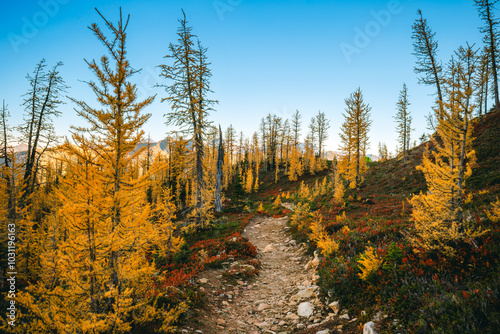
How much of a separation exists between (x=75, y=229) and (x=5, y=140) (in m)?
18.1

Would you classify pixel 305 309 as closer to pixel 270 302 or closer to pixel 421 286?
pixel 270 302

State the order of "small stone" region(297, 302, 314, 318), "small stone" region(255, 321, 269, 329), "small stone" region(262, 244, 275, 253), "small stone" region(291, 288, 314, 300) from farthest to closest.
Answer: "small stone" region(262, 244, 275, 253)
"small stone" region(291, 288, 314, 300)
"small stone" region(297, 302, 314, 318)
"small stone" region(255, 321, 269, 329)

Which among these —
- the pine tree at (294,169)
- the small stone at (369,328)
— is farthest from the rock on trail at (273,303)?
the pine tree at (294,169)

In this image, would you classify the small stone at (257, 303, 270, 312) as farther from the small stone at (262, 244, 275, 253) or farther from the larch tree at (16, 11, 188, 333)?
the small stone at (262, 244, 275, 253)

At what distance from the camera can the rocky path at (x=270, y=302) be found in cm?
508

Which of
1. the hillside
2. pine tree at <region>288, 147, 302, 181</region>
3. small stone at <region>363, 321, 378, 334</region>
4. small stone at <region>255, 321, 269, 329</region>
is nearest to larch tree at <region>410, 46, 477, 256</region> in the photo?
the hillside

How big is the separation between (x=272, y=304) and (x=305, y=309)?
1.21 metres

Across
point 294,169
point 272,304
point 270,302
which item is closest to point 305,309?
point 272,304

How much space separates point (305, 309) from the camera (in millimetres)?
5484

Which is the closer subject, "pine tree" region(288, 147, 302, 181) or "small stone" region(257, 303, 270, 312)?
"small stone" region(257, 303, 270, 312)

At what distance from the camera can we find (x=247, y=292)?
7004 mm

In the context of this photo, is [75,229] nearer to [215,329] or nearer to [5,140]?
[215,329]

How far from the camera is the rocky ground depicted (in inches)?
192

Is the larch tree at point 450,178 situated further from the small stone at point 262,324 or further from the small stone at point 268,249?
the small stone at point 268,249
